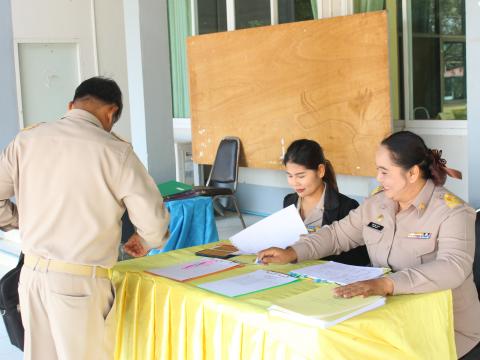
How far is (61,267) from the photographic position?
221 cm

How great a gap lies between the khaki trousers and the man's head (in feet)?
1.87

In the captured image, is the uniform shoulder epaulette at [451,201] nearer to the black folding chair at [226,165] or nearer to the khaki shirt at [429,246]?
the khaki shirt at [429,246]

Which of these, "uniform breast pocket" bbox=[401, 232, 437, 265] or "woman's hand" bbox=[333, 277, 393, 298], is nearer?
"woman's hand" bbox=[333, 277, 393, 298]

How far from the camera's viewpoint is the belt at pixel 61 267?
222 cm

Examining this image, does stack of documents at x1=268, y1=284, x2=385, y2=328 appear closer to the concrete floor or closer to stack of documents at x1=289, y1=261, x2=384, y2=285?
stack of documents at x1=289, y1=261, x2=384, y2=285

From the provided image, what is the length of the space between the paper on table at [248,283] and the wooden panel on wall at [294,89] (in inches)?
128

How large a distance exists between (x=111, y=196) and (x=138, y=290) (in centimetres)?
39

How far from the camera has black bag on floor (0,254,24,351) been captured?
2506 millimetres

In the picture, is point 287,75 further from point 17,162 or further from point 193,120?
point 17,162

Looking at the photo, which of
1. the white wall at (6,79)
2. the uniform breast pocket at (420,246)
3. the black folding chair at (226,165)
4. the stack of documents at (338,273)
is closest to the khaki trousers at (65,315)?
the stack of documents at (338,273)

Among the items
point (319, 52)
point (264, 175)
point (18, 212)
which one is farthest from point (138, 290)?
point (264, 175)

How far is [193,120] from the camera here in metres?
7.30

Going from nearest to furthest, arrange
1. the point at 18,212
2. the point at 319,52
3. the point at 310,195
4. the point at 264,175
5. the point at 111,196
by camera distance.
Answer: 1. the point at 111,196
2. the point at 18,212
3. the point at 310,195
4. the point at 319,52
5. the point at 264,175

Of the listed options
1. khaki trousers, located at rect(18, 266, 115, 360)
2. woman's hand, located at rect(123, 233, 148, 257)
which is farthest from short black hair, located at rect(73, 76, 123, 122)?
khaki trousers, located at rect(18, 266, 115, 360)
